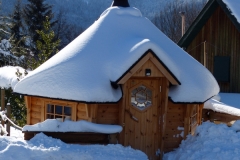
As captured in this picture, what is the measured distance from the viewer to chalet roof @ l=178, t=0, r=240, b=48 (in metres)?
12.6

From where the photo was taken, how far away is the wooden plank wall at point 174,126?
8695 millimetres

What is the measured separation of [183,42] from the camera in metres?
14.3

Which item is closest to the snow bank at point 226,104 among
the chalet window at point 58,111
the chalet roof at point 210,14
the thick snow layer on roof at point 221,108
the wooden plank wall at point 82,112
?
the thick snow layer on roof at point 221,108

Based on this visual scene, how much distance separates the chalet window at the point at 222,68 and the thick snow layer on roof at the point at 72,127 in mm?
6905

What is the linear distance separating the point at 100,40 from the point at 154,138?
8.59 ft

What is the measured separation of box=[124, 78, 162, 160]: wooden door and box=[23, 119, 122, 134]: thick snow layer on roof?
58 centimetres

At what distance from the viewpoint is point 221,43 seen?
A: 1371cm

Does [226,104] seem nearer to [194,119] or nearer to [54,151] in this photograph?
[194,119]

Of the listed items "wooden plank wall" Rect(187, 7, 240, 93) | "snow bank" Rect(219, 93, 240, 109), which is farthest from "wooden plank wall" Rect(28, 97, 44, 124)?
"wooden plank wall" Rect(187, 7, 240, 93)

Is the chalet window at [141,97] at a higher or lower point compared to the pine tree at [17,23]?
lower

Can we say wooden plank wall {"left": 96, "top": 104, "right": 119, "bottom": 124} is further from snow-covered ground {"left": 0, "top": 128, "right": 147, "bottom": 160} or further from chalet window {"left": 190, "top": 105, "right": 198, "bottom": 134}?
chalet window {"left": 190, "top": 105, "right": 198, "bottom": 134}

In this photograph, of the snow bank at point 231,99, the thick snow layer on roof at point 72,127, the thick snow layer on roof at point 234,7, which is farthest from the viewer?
the thick snow layer on roof at point 234,7

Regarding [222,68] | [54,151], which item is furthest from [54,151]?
[222,68]

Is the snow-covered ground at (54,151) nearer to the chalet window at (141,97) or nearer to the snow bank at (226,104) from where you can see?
the chalet window at (141,97)
